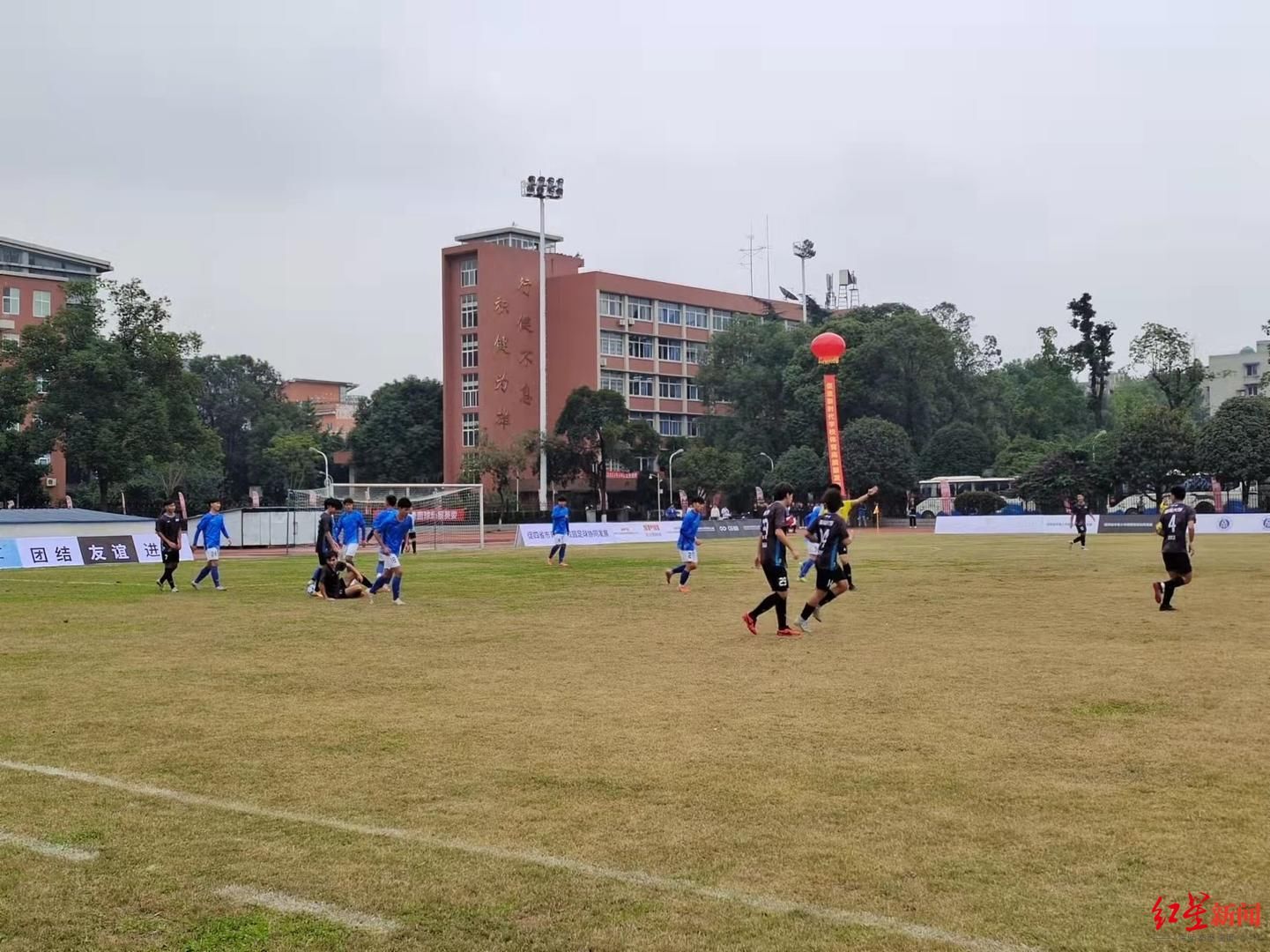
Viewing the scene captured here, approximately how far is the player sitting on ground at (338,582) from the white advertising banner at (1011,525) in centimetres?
4224

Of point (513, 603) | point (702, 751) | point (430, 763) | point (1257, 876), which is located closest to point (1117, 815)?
point (1257, 876)

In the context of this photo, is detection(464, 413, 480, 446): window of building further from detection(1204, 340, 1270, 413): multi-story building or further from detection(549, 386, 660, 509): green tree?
detection(1204, 340, 1270, 413): multi-story building

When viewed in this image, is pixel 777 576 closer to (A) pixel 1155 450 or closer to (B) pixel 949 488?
(A) pixel 1155 450

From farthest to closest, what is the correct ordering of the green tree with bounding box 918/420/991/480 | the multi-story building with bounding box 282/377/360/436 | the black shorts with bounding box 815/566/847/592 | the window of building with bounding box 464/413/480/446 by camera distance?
the multi-story building with bounding box 282/377/360/436 → the window of building with bounding box 464/413/480/446 → the green tree with bounding box 918/420/991/480 → the black shorts with bounding box 815/566/847/592

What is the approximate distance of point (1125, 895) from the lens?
18.5ft

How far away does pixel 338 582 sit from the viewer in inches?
912

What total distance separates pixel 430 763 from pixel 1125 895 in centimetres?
488

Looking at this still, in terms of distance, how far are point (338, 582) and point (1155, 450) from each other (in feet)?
200

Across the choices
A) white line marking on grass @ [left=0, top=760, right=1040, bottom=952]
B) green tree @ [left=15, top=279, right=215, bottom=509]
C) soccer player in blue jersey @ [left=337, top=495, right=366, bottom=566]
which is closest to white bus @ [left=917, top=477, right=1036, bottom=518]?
green tree @ [left=15, top=279, right=215, bottom=509]

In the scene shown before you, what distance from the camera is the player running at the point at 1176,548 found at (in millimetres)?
19109

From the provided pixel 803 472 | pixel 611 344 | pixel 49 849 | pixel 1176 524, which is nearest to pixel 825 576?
pixel 1176 524

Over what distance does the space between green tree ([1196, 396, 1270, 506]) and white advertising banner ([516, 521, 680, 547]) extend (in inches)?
1391

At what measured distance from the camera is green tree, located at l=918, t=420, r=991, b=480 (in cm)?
8681

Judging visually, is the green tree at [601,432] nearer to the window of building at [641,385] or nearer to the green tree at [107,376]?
the window of building at [641,385]
